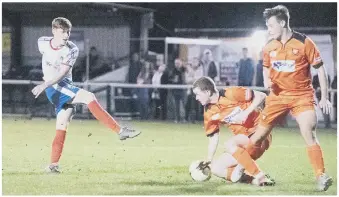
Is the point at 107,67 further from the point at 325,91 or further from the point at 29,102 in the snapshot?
the point at 325,91

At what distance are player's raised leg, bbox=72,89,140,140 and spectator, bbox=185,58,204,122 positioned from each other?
119 inches

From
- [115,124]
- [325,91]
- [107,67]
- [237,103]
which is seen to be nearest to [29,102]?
[107,67]

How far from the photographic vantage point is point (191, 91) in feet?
39.0

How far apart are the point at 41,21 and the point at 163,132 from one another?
2.93 meters

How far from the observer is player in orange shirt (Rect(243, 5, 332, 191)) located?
666 cm

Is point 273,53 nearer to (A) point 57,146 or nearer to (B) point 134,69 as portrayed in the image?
(A) point 57,146

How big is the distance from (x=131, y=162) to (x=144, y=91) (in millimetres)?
3676

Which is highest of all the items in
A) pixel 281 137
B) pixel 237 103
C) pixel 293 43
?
pixel 293 43

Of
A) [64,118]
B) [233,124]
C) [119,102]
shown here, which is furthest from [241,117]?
[119,102]

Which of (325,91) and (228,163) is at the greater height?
(325,91)

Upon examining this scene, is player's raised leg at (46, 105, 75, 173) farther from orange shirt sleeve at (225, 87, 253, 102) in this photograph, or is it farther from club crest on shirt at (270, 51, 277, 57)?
club crest on shirt at (270, 51, 277, 57)

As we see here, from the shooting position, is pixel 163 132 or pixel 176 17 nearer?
pixel 163 132

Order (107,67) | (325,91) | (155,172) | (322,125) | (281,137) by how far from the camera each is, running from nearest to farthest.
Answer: (325,91)
(155,172)
(281,137)
(322,125)
(107,67)

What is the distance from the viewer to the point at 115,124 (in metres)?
8.02
